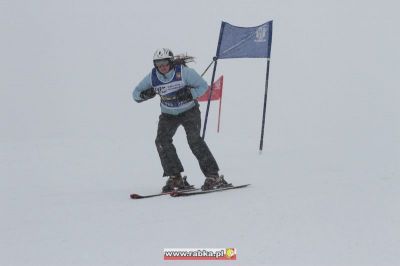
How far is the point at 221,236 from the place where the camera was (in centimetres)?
527

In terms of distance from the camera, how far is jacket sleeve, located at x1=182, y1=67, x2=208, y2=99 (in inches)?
310

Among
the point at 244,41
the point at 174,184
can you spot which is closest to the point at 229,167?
the point at 244,41

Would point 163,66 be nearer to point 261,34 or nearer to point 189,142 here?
point 189,142

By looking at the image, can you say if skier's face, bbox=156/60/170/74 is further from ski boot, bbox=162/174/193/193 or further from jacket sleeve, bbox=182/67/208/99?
ski boot, bbox=162/174/193/193

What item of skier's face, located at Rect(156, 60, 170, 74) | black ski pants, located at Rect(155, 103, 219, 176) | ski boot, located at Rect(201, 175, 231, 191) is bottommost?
ski boot, located at Rect(201, 175, 231, 191)

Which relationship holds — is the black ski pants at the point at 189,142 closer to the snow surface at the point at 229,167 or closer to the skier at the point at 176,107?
the skier at the point at 176,107

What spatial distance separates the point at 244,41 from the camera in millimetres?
13141

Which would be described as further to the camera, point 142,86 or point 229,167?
point 229,167

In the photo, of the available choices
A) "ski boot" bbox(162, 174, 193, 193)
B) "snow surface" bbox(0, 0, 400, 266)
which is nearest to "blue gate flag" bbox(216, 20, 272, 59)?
"snow surface" bbox(0, 0, 400, 266)

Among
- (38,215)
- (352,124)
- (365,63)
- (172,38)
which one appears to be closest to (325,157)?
(38,215)

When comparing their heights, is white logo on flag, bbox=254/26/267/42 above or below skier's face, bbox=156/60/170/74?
above

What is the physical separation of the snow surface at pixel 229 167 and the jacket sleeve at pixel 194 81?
4.57ft

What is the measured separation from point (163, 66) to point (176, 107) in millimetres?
626

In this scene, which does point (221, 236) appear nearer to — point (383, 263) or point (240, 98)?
point (383, 263)
